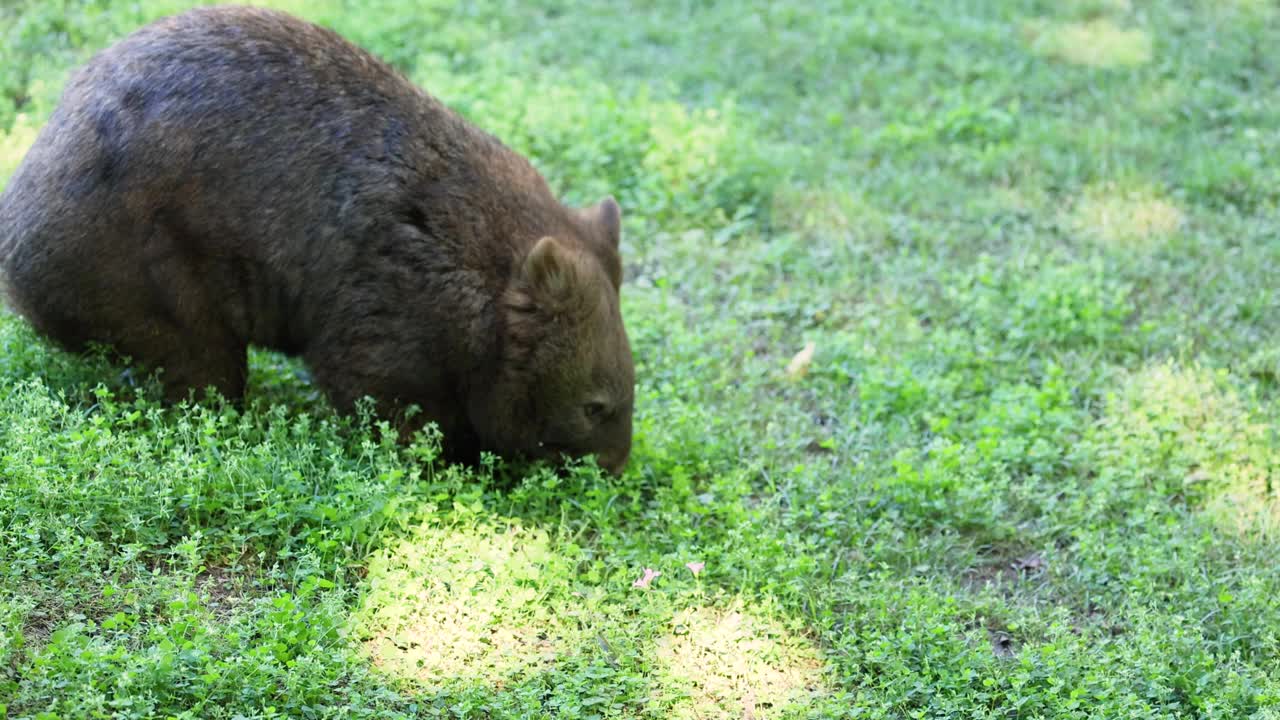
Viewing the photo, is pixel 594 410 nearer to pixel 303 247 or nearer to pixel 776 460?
pixel 776 460

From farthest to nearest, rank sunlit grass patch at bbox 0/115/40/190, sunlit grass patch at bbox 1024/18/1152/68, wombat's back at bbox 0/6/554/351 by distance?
sunlit grass patch at bbox 1024/18/1152/68 < sunlit grass patch at bbox 0/115/40/190 < wombat's back at bbox 0/6/554/351

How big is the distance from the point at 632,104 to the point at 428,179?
13.3ft

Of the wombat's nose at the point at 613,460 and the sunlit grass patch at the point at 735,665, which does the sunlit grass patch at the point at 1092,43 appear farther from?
the sunlit grass patch at the point at 735,665

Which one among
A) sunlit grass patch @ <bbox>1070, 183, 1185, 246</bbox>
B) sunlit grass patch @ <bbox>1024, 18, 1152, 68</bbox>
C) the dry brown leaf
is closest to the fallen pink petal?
→ the dry brown leaf

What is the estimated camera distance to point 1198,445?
6348 millimetres

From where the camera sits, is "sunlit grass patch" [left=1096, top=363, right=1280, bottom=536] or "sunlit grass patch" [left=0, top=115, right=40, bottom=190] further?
"sunlit grass patch" [left=0, top=115, right=40, bottom=190]

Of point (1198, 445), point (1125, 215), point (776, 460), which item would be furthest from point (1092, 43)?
point (776, 460)

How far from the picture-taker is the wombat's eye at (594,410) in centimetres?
588

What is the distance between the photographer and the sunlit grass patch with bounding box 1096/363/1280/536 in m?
6.02

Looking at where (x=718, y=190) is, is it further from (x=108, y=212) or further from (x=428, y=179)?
(x=108, y=212)

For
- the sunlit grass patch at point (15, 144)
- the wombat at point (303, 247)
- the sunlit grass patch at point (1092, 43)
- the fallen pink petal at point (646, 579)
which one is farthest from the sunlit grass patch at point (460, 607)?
the sunlit grass patch at point (1092, 43)

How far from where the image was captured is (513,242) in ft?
19.2

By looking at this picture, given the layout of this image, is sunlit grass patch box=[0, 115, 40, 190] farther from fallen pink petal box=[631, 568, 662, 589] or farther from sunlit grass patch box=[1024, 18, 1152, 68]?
sunlit grass patch box=[1024, 18, 1152, 68]

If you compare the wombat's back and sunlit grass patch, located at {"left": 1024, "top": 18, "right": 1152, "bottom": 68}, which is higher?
the wombat's back
